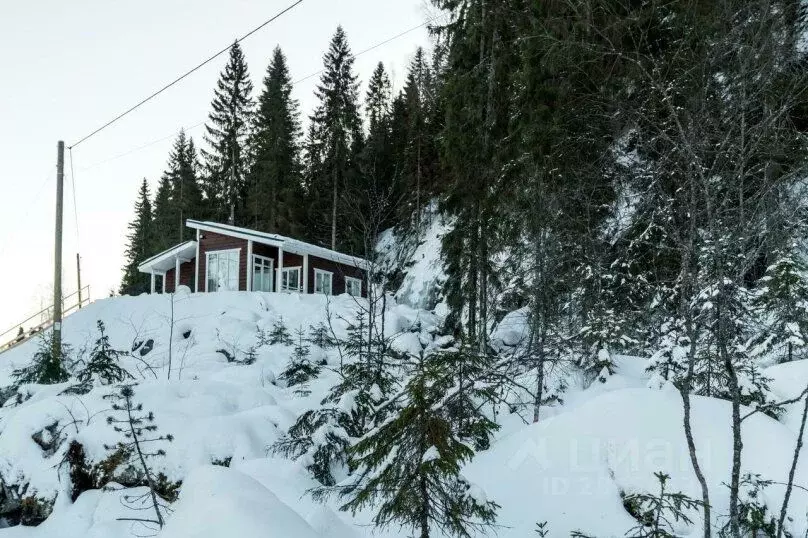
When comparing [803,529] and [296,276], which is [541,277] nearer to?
[803,529]

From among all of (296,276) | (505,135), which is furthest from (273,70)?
(505,135)

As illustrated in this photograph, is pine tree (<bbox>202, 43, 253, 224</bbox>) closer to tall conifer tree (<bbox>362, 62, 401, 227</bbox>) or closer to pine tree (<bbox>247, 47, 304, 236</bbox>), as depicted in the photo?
pine tree (<bbox>247, 47, 304, 236</bbox>)

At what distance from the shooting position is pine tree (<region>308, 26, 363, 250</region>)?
33938mm

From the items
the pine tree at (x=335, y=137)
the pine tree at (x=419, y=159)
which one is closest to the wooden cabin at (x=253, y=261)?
the pine tree at (x=335, y=137)

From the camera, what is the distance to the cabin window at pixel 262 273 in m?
26.4

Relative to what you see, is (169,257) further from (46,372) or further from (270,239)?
(46,372)

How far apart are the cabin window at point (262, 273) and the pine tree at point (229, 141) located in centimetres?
1037

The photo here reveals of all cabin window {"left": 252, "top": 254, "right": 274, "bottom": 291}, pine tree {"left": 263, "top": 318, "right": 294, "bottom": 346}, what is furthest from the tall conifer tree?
pine tree {"left": 263, "top": 318, "right": 294, "bottom": 346}

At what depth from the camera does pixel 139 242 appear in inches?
1897

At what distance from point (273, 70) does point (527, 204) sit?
3334cm

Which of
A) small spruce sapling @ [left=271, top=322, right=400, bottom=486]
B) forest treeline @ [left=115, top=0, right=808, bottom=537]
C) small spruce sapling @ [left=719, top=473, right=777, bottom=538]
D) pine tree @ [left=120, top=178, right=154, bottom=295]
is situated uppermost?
pine tree @ [left=120, top=178, right=154, bottom=295]

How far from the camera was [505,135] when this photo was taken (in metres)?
15.2

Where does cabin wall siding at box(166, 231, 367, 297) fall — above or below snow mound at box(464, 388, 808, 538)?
above

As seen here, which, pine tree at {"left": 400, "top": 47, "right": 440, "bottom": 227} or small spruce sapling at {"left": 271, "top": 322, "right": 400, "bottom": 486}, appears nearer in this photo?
small spruce sapling at {"left": 271, "top": 322, "right": 400, "bottom": 486}
